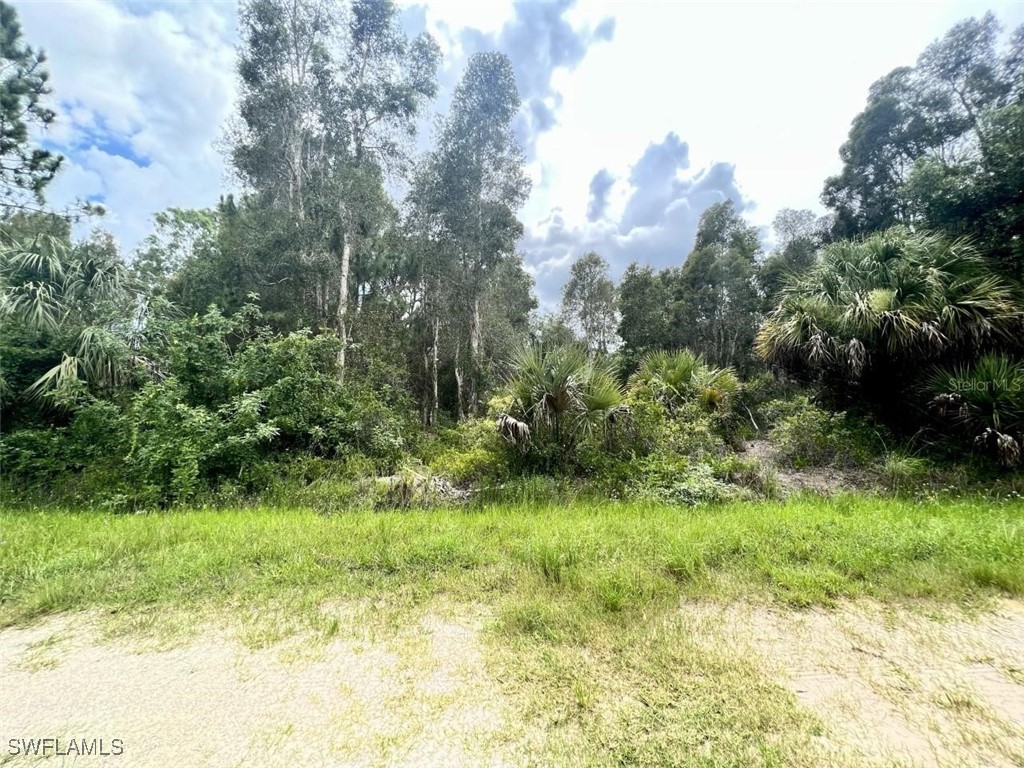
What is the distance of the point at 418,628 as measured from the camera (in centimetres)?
235

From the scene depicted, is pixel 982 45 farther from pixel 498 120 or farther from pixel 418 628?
pixel 418 628

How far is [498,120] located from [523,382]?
14380 millimetres

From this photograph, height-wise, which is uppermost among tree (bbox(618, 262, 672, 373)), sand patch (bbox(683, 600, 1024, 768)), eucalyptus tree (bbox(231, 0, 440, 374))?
eucalyptus tree (bbox(231, 0, 440, 374))

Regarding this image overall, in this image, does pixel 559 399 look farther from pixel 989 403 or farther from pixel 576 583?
pixel 989 403

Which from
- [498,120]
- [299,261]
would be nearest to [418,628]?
[299,261]

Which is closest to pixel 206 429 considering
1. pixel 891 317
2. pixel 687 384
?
pixel 687 384

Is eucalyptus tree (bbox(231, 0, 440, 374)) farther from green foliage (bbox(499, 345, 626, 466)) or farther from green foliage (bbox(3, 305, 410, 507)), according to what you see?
green foliage (bbox(499, 345, 626, 466))

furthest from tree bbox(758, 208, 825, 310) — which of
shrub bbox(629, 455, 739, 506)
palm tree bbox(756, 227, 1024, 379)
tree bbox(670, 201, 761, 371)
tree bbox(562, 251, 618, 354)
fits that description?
shrub bbox(629, 455, 739, 506)

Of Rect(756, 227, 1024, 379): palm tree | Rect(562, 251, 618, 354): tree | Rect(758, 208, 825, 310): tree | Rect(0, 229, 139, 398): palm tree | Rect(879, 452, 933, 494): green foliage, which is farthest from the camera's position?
Rect(562, 251, 618, 354): tree
